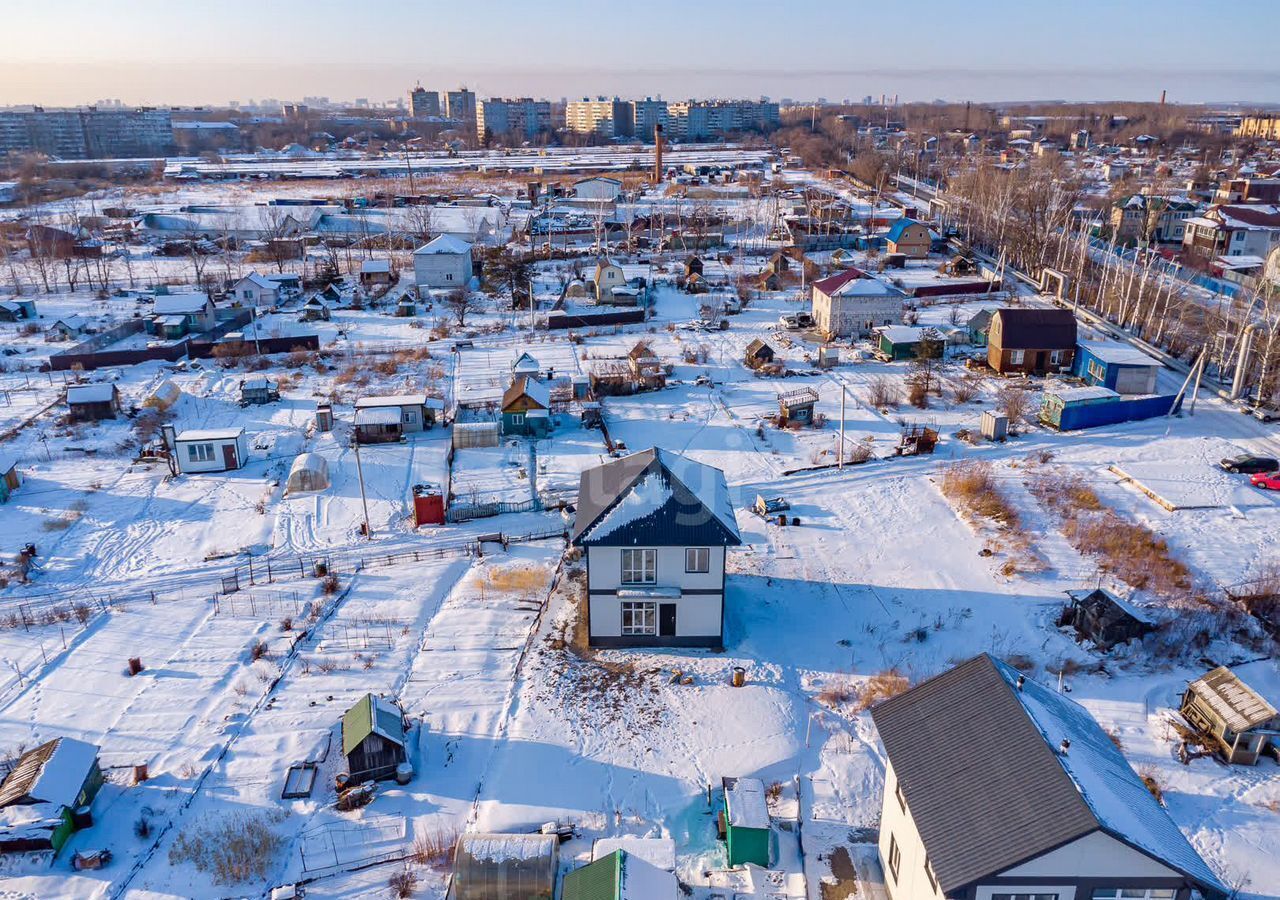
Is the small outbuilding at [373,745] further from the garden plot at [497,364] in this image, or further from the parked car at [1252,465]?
the parked car at [1252,465]

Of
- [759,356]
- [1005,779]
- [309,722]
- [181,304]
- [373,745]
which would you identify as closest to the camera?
[1005,779]

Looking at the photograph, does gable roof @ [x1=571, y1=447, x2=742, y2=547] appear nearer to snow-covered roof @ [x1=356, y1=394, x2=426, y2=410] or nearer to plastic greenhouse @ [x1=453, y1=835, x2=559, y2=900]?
plastic greenhouse @ [x1=453, y1=835, x2=559, y2=900]

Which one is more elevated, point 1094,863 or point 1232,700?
point 1094,863

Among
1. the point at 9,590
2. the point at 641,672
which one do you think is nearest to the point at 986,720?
the point at 641,672

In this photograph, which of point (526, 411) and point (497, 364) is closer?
point (526, 411)

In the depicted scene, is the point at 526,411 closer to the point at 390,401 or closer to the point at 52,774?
the point at 390,401

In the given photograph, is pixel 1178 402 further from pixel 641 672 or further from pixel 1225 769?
pixel 641 672

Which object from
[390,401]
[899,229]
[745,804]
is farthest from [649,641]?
[899,229]
